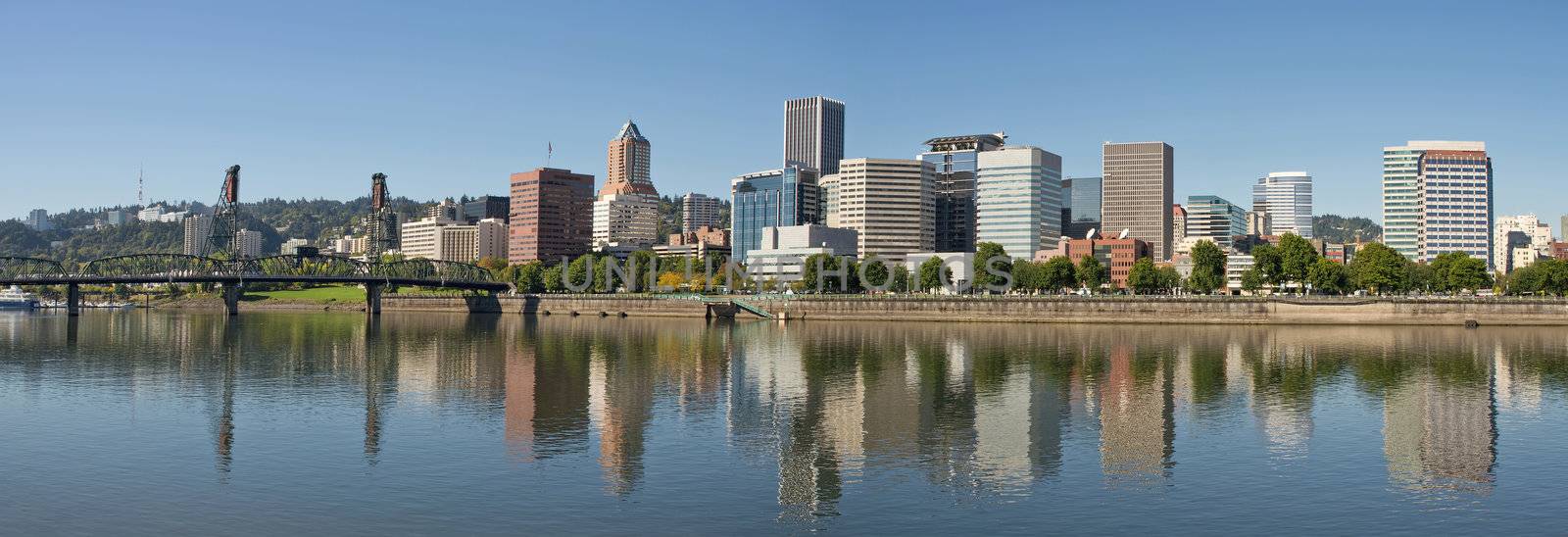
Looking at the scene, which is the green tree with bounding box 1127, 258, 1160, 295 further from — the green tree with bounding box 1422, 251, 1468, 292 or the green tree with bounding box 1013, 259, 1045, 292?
the green tree with bounding box 1422, 251, 1468, 292

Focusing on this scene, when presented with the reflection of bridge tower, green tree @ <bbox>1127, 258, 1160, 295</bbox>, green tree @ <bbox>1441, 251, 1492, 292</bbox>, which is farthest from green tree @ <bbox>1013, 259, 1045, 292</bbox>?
the reflection of bridge tower

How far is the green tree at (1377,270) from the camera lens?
6029 inches

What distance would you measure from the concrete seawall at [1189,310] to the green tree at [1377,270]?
2116cm

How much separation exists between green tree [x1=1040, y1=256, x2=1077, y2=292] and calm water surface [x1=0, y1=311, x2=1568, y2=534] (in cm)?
8474

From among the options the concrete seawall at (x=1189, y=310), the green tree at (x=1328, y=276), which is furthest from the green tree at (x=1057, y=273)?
the green tree at (x=1328, y=276)

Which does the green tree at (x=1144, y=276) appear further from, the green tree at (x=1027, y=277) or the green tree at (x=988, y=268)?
the green tree at (x=988, y=268)

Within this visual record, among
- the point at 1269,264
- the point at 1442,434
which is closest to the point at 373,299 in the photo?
the point at 1269,264

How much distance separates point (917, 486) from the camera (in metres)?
36.3

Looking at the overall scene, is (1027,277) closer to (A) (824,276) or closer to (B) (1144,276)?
(B) (1144,276)

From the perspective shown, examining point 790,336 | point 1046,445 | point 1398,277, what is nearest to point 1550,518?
point 1046,445

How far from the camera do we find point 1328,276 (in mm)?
153000

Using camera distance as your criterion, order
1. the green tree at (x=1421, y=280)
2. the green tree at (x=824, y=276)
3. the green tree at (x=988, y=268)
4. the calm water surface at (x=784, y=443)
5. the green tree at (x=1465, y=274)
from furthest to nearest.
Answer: the green tree at (x=824, y=276)
the green tree at (x=988, y=268)
the green tree at (x=1421, y=280)
the green tree at (x=1465, y=274)
the calm water surface at (x=784, y=443)

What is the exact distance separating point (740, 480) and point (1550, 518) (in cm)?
2346

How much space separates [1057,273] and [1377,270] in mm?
41997
